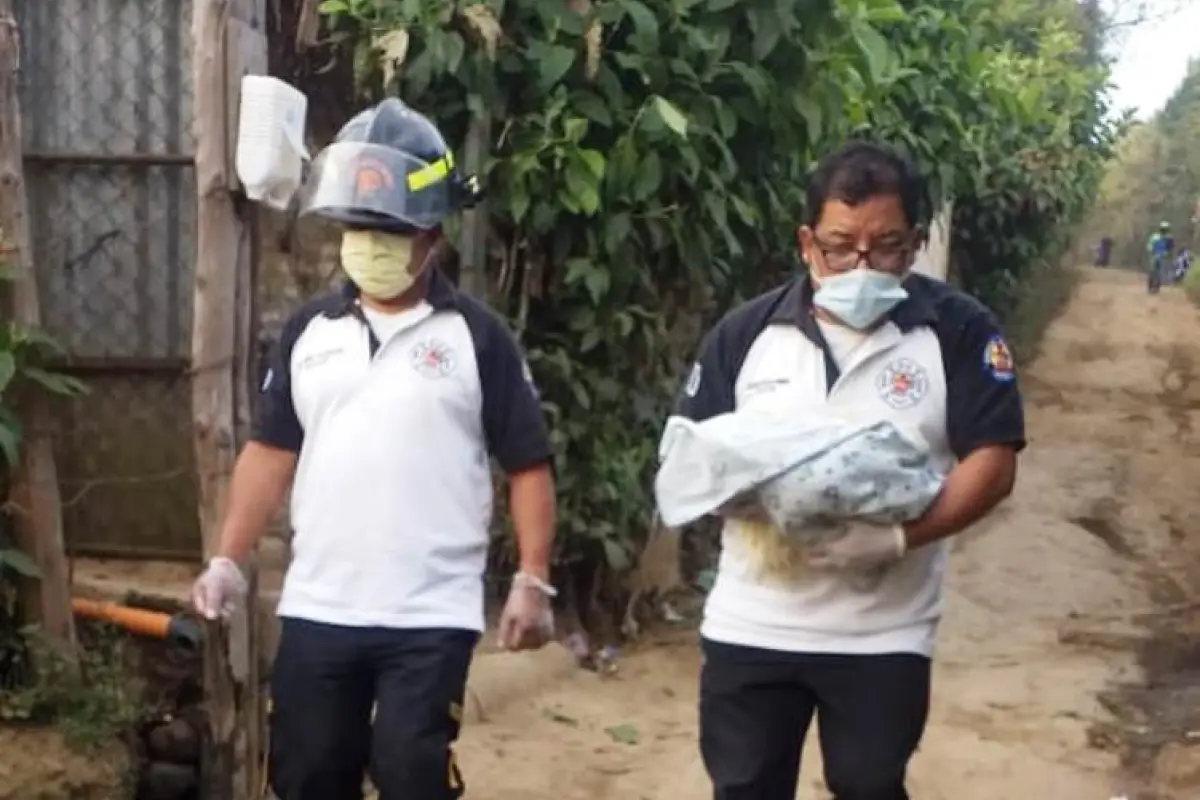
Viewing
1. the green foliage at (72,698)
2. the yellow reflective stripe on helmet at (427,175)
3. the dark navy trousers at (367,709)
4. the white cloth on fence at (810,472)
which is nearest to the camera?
the white cloth on fence at (810,472)

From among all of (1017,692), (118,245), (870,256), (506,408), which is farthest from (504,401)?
(1017,692)

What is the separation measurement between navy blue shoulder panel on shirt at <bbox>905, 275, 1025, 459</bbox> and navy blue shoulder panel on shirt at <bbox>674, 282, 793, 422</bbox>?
0.89ft

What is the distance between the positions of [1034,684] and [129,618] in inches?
132

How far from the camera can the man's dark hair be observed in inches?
118

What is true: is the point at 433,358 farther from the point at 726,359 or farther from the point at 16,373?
the point at 16,373

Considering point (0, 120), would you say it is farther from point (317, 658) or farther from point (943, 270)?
point (943, 270)

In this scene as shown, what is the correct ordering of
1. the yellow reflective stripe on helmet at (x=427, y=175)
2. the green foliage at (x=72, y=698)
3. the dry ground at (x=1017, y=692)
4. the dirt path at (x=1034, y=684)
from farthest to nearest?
1. the dirt path at (x=1034, y=684)
2. the dry ground at (x=1017, y=692)
3. the green foliage at (x=72, y=698)
4. the yellow reflective stripe on helmet at (x=427, y=175)

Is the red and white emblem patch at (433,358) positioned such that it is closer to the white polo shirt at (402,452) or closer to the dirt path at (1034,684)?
the white polo shirt at (402,452)

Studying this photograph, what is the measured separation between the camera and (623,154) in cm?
578

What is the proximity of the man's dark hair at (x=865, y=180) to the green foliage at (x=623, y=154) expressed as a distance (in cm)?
255

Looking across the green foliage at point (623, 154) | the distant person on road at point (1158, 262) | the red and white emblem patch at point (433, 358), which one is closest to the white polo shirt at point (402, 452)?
the red and white emblem patch at point (433, 358)

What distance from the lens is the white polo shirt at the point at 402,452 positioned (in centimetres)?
315

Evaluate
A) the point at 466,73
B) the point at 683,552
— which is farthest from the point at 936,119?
the point at 466,73

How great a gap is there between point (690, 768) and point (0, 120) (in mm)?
2716
